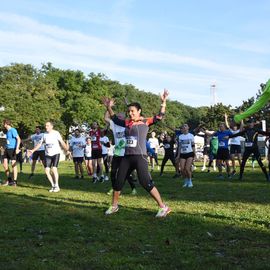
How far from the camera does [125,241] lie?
21.0 feet

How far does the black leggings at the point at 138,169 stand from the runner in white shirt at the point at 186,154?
6.08 metres

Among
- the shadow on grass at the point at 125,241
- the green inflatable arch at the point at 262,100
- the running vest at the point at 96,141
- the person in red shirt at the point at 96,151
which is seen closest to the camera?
the shadow on grass at the point at 125,241

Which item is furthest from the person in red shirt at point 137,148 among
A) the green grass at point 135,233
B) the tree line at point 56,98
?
the tree line at point 56,98

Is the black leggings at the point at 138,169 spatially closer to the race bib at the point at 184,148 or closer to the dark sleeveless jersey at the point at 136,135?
the dark sleeveless jersey at the point at 136,135

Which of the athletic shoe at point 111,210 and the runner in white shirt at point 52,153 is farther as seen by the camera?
the runner in white shirt at point 52,153

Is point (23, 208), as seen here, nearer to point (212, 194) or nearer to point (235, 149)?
point (212, 194)

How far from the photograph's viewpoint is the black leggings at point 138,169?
27.2 ft

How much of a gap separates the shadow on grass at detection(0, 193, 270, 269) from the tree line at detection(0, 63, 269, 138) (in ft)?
142

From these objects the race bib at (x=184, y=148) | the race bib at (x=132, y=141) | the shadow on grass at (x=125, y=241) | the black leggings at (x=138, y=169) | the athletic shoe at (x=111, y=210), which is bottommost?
the shadow on grass at (x=125, y=241)

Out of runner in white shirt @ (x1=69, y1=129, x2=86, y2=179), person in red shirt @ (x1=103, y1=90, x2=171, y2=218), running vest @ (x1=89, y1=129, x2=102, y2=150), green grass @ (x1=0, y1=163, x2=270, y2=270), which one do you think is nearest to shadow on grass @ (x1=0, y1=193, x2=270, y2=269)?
green grass @ (x1=0, y1=163, x2=270, y2=270)

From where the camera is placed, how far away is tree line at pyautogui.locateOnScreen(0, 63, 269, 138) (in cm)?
6022

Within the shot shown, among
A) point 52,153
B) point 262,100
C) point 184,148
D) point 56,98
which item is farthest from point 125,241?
point 56,98

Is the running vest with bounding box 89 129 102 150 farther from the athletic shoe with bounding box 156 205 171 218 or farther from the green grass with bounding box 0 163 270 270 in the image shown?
the athletic shoe with bounding box 156 205 171 218

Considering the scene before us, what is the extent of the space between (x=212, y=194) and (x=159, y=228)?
204 inches
